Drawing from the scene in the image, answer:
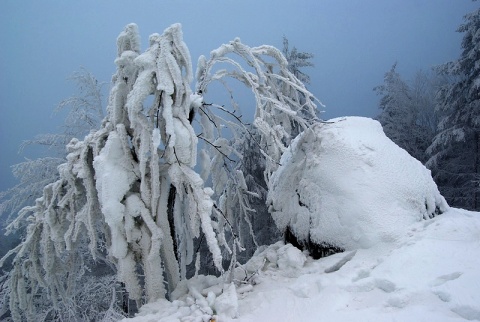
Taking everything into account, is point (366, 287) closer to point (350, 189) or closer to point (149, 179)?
point (350, 189)

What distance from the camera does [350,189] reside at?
3.53 metres

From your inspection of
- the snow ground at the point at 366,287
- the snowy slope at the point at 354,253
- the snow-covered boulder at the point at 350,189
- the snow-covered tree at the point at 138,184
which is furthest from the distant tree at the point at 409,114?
the snow-covered tree at the point at 138,184

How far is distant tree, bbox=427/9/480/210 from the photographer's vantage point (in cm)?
1069

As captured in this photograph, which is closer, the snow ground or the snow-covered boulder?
the snow ground

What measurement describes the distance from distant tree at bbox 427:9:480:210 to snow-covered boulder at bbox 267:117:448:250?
338 inches

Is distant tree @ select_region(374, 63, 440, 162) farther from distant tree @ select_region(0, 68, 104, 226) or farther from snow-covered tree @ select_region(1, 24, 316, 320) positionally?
distant tree @ select_region(0, 68, 104, 226)

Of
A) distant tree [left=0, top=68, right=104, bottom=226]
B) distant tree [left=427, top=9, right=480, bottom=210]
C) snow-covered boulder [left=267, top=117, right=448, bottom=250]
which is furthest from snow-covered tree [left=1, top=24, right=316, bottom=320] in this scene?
distant tree [left=427, top=9, right=480, bottom=210]

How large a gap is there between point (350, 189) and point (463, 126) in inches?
412

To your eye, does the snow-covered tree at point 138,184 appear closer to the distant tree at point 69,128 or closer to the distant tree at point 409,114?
the distant tree at point 69,128

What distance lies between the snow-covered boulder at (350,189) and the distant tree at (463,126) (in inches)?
338

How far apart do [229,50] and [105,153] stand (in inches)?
88.2

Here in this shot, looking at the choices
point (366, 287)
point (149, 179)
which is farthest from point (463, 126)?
point (149, 179)

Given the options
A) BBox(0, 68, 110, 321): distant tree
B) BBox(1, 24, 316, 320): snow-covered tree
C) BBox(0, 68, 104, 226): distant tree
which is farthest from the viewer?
BBox(0, 68, 104, 226): distant tree

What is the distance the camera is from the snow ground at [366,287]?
88.9 inches
